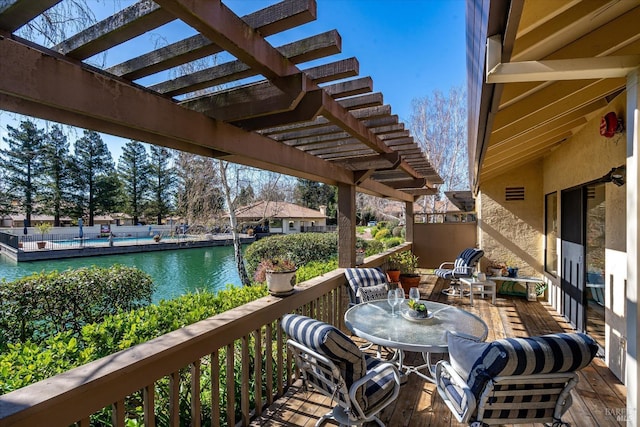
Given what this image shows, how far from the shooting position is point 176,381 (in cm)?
193

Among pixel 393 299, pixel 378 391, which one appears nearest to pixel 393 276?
pixel 393 299

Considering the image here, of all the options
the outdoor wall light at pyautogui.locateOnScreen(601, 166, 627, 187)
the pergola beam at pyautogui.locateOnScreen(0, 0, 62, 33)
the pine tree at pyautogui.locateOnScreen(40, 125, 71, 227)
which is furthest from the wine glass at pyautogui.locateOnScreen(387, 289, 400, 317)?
the pine tree at pyautogui.locateOnScreen(40, 125, 71, 227)

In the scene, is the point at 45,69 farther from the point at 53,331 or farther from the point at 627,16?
the point at 53,331

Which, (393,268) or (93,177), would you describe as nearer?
(393,268)

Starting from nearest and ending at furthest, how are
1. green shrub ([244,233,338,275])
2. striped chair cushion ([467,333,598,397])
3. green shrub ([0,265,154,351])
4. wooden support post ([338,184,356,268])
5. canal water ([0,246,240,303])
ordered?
striped chair cushion ([467,333,598,397])
green shrub ([0,265,154,351])
wooden support post ([338,184,356,268])
green shrub ([244,233,338,275])
canal water ([0,246,240,303])

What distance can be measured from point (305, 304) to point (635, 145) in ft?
9.06

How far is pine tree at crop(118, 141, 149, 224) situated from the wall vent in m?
29.9

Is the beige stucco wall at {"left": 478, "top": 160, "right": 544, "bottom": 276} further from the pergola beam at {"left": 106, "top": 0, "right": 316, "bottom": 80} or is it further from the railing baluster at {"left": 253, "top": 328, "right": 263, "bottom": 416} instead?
the pergola beam at {"left": 106, "top": 0, "right": 316, "bottom": 80}

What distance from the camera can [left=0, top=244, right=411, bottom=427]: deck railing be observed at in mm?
1355

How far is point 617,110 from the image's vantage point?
128 inches

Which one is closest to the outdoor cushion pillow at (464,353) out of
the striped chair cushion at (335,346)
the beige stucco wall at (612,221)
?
the striped chair cushion at (335,346)

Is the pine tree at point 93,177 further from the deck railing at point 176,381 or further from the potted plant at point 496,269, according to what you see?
the deck railing at point 176,381

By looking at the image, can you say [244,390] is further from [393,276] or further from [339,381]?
[393,276]

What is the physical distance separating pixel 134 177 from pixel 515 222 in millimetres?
30553
